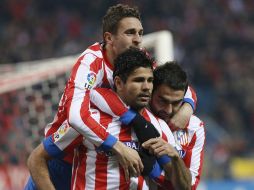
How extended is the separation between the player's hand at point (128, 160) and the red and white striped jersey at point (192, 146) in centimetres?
44

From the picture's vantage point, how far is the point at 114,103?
3.83 m

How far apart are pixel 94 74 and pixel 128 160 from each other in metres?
0.63

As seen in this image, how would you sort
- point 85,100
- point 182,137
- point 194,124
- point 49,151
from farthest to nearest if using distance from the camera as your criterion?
point 194,124
point 182,137
point 49,151
point 85,100

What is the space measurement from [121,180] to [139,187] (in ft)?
0.33

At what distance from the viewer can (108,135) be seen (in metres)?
3.76

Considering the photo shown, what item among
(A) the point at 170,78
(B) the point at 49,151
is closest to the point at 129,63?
(A) the point at 170,78

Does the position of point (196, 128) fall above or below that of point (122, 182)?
above

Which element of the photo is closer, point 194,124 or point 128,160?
point 128,160

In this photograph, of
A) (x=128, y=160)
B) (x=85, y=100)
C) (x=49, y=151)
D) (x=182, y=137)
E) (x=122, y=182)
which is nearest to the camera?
(x=128, y=160)

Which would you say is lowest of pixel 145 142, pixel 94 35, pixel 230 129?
pixel 230 129

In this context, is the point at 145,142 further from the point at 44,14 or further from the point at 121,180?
the point at 44,14

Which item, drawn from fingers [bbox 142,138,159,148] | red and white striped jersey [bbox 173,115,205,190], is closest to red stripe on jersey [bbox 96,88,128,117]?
fingers [bbox 142,138,159,148]

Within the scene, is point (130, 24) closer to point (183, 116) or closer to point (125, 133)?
point (183, 116)

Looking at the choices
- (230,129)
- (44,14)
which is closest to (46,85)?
(230,129)
